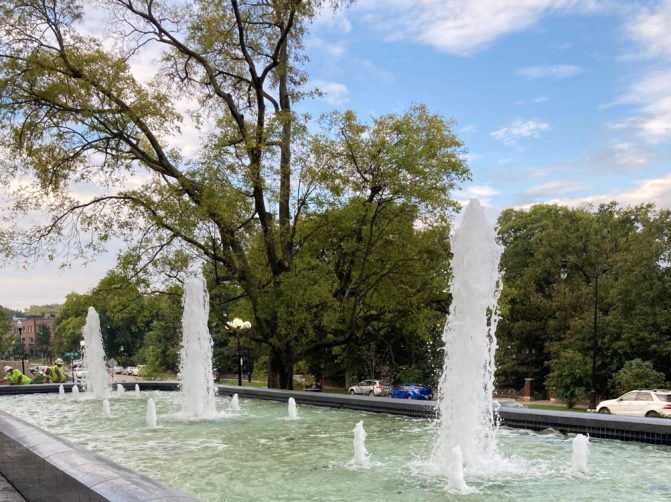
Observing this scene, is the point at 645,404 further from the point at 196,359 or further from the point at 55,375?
the point at 55,375

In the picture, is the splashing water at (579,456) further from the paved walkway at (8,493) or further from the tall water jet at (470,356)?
the paved walkway at (8,493)

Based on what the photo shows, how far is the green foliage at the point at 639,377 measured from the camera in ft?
98.1

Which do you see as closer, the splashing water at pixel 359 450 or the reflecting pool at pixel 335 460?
the reflecting pool at pixel 335 460

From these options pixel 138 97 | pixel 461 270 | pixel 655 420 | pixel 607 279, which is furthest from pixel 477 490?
pixel 607 279

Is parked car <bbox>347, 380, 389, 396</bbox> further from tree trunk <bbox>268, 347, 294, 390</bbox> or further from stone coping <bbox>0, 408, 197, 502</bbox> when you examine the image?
stone coping <bbox>0, 408, 197, 502</bbox>

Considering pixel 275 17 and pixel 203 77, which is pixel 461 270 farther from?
pixel 203 77

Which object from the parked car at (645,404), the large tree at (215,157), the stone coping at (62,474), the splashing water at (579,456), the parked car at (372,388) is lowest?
the parked car at (372,388)

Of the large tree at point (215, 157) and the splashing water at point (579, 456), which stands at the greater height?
the large tree at point (215, 157)

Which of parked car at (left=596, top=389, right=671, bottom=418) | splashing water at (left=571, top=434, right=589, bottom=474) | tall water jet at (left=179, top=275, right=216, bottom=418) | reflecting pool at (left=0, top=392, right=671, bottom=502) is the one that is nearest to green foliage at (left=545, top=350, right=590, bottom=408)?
parked car at (left=596, top=389, right=671, bottom=418)

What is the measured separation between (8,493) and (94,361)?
19.4m

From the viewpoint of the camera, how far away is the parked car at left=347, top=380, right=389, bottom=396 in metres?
40.8

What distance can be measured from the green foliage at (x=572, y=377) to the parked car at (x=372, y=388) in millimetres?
10646

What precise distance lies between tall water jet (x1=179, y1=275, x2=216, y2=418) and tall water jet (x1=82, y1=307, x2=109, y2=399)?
8.21m

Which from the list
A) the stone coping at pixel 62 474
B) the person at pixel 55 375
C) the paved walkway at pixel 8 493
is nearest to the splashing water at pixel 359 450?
the stone coping at pixel 62 474
